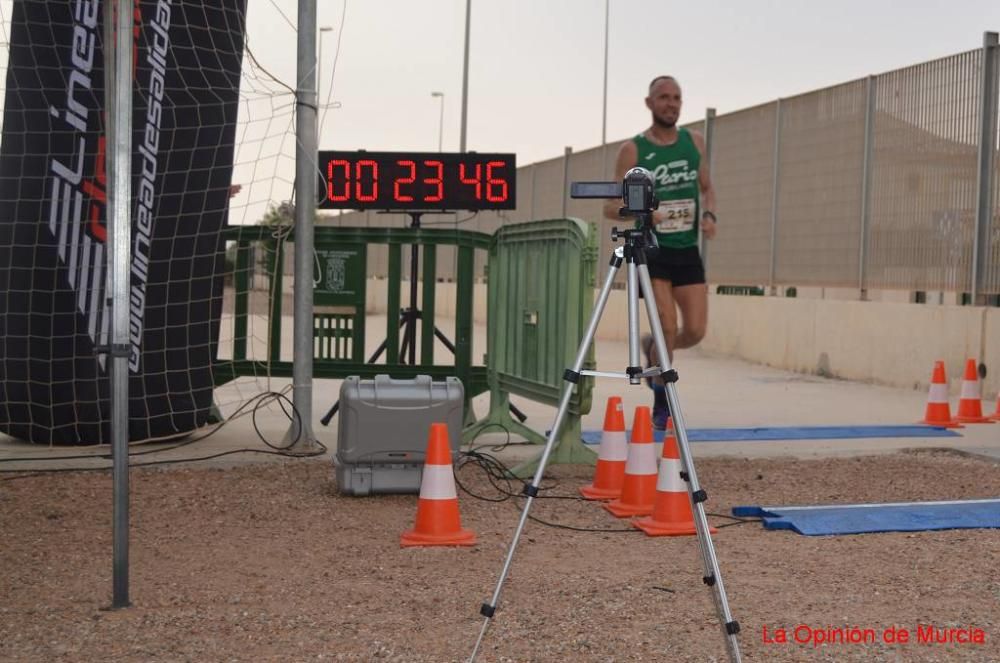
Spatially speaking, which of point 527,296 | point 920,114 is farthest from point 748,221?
point 527,296

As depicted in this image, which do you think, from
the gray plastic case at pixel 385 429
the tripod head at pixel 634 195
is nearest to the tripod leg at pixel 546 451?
the tripod head at pixel 634 195

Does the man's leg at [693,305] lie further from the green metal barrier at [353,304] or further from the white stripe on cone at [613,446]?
the white stripe on cone at [613,446]

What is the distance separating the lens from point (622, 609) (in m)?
4.57

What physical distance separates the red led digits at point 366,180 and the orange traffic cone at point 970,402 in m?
5.26

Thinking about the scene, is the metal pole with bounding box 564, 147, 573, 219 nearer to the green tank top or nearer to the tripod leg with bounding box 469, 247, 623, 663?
the green tank top

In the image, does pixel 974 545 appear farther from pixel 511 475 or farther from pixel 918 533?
pixel 511 475

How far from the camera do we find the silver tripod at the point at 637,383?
3.96m

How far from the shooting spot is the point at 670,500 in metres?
6.01

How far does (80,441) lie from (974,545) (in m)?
5.52

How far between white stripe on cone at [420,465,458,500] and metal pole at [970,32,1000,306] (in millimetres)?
8641

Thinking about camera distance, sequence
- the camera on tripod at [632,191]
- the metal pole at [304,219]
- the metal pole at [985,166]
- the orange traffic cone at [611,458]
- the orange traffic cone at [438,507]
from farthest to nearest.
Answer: the metal pole at [985,166], the metal pole at [304,219], the orange traffic cone at [611,458], the orange traffic cone at [438,507], the camera on tripod at [632,191]

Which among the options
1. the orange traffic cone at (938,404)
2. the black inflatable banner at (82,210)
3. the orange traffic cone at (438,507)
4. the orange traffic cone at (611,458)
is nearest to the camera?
the orange traffic cone at (438,507)

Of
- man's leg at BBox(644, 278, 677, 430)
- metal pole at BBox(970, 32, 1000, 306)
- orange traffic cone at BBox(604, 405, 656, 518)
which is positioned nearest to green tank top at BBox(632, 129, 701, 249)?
man's leg at BBox(644, 278, 677, 430)

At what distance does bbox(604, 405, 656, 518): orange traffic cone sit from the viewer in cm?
647
